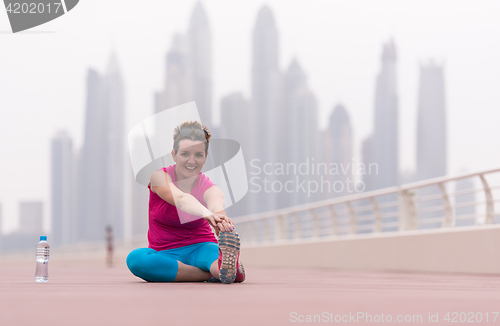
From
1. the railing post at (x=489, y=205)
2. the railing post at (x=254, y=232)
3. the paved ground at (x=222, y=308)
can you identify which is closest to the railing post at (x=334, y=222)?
the railing post at (x=254, y=232)

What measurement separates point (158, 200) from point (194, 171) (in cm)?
32

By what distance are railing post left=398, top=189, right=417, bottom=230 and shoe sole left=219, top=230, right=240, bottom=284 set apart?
521 cm

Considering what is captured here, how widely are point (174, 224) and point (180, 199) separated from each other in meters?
0.37

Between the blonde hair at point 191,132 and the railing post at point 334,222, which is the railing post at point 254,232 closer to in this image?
the railing post at point 334,222

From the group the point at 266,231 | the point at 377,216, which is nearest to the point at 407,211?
the point at 377,216

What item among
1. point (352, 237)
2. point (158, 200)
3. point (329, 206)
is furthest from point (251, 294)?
point (329, 206)

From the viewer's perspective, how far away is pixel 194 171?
A: 4.17 m

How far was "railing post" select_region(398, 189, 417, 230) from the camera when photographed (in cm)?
856

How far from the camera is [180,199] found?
155 inches

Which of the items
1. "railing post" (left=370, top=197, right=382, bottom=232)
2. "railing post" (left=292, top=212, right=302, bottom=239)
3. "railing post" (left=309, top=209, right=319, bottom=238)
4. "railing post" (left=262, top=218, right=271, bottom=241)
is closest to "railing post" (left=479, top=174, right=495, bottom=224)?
"railing post" (left=370, top=197, right=382, bottom=232)

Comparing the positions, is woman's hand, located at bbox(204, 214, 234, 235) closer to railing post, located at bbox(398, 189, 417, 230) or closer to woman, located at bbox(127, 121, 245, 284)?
woman, located at bbox(127, 121, 245, 284)

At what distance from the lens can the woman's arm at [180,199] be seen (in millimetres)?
3688

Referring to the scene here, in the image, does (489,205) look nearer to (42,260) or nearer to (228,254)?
(228,254)

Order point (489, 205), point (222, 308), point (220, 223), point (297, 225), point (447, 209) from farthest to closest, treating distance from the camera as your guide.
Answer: point (297, 225) → point (447, 209) → point (489, 205) → point (220, 223) → point (222, 308)
